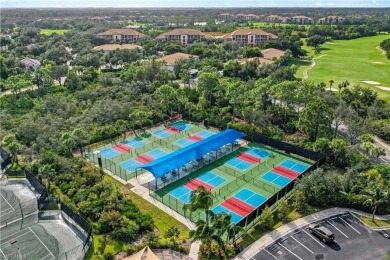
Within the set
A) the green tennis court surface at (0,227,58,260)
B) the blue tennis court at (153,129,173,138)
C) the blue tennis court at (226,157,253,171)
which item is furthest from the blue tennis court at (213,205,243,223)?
the blue tennis court at (153,129,173,138)

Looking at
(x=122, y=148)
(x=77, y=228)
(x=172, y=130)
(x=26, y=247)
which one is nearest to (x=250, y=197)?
(x=77, y=228)

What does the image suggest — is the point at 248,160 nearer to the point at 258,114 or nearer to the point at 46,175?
the point at 258,114

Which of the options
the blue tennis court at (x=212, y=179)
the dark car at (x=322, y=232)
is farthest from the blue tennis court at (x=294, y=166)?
the dark car at (x=322, y=232)

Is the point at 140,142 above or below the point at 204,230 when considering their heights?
below

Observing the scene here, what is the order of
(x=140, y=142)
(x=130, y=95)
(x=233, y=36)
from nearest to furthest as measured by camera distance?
(x=140, y=142)
(x=130, y=95)
(x=233, y=36)

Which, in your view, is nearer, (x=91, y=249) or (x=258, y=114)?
(x=91, y=249)

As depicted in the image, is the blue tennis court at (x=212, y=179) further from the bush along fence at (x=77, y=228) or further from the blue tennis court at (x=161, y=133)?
the bush along fence at (x=77, y=228)

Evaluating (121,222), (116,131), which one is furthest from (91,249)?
(116,131)
